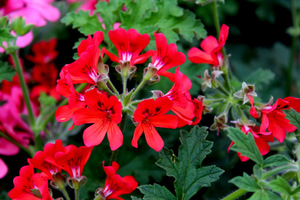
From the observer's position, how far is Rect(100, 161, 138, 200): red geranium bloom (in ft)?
4.30

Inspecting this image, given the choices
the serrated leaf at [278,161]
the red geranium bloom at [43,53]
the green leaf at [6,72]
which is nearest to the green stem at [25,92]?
the green leaf at [6,72]

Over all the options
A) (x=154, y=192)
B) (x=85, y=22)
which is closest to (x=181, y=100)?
(x=154, y=192)

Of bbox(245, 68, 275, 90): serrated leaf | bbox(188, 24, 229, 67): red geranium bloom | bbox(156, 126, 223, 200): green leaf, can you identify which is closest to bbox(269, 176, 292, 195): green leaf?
bbox(156, 126, 223, 200): green leaf

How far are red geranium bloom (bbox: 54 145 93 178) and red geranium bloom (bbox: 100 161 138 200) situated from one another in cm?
10

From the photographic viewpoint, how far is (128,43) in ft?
4.73

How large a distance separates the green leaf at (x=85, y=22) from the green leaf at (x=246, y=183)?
2.97 feet

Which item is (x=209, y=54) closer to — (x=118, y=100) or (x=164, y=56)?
(x=164, y=56)

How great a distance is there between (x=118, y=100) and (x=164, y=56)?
0.77ft

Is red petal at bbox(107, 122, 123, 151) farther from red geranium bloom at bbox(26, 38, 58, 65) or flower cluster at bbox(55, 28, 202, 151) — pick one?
red geranium bloom at bbox(26, 38, 58, 65)

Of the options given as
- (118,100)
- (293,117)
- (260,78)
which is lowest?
(260,78)

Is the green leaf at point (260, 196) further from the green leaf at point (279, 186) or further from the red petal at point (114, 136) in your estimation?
the red petal at point (114, 136)

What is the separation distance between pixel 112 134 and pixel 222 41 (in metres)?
0.53

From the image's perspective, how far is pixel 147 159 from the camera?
79.0 inches

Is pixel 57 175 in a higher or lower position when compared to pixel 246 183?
lower
